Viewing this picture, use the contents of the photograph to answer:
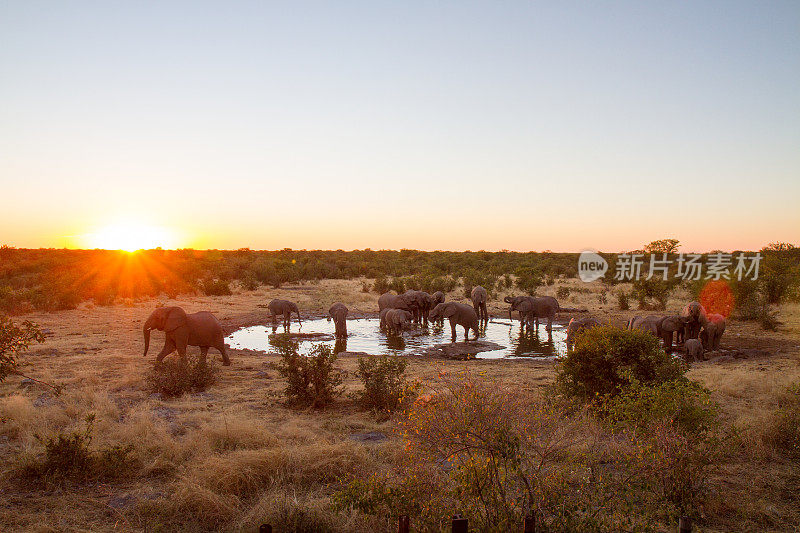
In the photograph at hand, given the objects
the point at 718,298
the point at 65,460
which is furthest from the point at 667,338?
the point at 65,460

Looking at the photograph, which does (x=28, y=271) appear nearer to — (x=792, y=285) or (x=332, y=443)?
(x=332, y=443)

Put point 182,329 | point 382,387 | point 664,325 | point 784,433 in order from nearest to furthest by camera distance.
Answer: point 784,433 < point 382,387 < point 182,329 < point 664,325

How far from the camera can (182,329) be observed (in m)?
13.1

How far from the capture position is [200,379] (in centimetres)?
1134

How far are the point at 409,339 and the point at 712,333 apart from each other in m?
10.6

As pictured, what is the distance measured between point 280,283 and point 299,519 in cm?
3771

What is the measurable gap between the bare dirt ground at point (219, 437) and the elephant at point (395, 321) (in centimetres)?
485

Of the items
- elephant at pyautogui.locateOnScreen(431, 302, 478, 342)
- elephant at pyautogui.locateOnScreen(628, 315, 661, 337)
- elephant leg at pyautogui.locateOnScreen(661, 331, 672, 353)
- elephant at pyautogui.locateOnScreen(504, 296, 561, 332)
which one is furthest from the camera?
elephant at pyautogui.locateOnScreen(504, 296, 561, 332)

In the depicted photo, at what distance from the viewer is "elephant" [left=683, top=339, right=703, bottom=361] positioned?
49.6ft

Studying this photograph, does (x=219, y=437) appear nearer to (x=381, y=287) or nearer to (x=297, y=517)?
(x=297, y=517)

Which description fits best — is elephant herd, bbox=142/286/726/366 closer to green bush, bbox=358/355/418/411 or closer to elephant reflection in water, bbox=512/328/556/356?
elephant reflection in water, bbox=512/328/556/356

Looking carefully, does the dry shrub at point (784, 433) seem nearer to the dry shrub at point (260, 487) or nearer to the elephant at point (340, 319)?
the dry shrub at point (260, 487)

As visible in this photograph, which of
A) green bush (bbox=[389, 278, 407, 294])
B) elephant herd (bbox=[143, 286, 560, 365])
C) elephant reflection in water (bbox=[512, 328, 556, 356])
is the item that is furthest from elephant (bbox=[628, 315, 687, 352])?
green bush (bbox=[389, 278, 407, 294])

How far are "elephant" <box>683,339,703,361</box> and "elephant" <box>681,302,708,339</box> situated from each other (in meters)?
0.84
